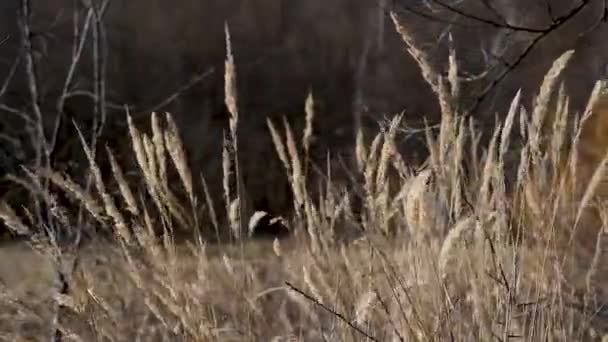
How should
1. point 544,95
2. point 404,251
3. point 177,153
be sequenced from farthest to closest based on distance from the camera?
point 404,251, point 177,153, point 544,95

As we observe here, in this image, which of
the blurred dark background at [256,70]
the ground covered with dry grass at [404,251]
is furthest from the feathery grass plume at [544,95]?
the blurred dark background at [256,70]

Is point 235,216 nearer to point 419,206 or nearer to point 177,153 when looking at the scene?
point 177,153

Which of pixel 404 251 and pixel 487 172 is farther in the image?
pixel 404 251

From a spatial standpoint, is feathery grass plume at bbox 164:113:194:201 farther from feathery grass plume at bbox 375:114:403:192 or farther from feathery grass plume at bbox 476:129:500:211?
feathery grass plume at bbox 476:129:500:211

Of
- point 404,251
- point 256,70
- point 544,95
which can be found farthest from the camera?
point 256,70

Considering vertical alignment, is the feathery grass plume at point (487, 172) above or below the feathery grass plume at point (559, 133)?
below

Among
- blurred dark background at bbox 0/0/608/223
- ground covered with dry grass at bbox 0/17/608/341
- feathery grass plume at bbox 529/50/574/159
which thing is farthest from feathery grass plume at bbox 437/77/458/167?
blurred dark background at bbox 0/0/608/223

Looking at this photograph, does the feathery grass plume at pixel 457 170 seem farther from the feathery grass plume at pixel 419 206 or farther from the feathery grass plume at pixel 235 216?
the feathery grass plume at pixel 235 216

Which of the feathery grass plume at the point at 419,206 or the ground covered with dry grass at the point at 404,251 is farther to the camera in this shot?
the ground covered with dry grass at the point at 404,251

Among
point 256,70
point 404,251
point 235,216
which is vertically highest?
point 235,216

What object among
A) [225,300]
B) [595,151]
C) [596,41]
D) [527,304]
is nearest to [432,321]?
[527,304]

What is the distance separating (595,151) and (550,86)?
112 inches

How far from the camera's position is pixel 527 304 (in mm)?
1963

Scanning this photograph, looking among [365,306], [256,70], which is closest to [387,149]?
[365,306]
